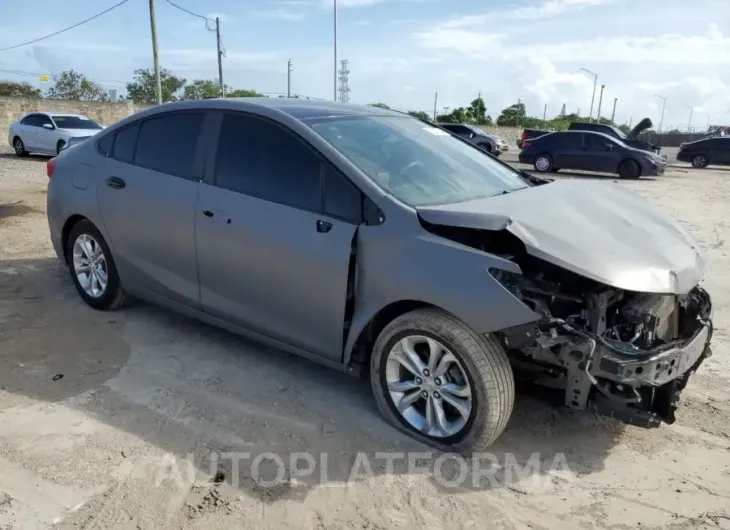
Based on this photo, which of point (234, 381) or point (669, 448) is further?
point (234, 381)

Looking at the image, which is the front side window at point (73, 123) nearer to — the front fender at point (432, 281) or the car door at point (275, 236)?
the car door at point (275, 236)

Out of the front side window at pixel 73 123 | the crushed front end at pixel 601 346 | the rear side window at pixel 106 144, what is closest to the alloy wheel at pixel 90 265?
the rear side window at pixel 106 144

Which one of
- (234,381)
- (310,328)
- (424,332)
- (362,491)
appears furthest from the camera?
(234,381)

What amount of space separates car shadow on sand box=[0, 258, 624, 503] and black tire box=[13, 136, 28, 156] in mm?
16558

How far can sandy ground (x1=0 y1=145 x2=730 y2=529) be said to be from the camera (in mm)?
2760

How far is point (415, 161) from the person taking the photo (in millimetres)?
3816

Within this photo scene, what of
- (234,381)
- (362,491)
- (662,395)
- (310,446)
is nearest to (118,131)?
(234,381)

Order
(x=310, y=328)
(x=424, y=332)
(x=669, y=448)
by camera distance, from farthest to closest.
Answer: (x=310, y=328) → (x=669, y=448) → (x=424, y=332)

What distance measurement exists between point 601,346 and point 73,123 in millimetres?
18975

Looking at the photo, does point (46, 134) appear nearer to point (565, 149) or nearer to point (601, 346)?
point (565, 149)

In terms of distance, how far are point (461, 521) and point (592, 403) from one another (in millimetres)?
884

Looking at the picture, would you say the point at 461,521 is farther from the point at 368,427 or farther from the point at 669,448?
the point at 669,448

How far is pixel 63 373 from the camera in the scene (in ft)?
13.2

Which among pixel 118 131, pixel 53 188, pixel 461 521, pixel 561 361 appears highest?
pixel 118 131
